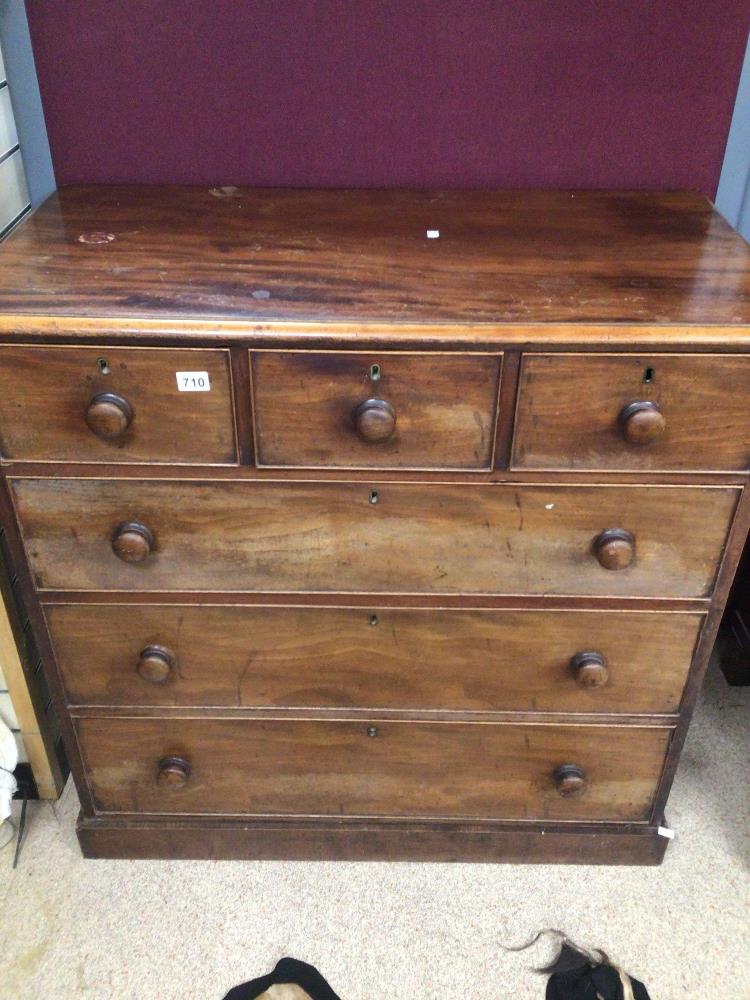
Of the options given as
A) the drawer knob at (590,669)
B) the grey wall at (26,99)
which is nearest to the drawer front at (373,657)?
the drawer knob at (590,669)

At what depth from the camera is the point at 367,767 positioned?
154cm

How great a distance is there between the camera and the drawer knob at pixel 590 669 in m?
1.38

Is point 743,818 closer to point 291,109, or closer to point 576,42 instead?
point 576,42

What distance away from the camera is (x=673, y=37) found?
145 centimetres

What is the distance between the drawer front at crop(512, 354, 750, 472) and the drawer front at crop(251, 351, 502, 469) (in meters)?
0.06

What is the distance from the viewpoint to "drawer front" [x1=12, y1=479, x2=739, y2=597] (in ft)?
4.09

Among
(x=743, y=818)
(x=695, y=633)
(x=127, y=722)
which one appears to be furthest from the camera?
(x=743, y=818)

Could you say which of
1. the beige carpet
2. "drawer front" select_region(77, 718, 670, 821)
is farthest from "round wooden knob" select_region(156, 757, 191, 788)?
the beige carpet

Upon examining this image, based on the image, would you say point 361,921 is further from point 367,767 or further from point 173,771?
point 173,771

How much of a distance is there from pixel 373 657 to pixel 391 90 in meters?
0.89

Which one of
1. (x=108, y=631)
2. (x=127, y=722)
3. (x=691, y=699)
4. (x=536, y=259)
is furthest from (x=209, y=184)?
(x=691, y=699)

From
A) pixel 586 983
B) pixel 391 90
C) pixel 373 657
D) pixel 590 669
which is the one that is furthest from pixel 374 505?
pixel 586 983

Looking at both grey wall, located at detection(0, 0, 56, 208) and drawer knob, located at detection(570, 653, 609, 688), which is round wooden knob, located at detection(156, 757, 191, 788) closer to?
drawer knob, located at detection(570, 653, 609, 688)

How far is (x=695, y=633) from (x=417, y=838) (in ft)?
1.99
